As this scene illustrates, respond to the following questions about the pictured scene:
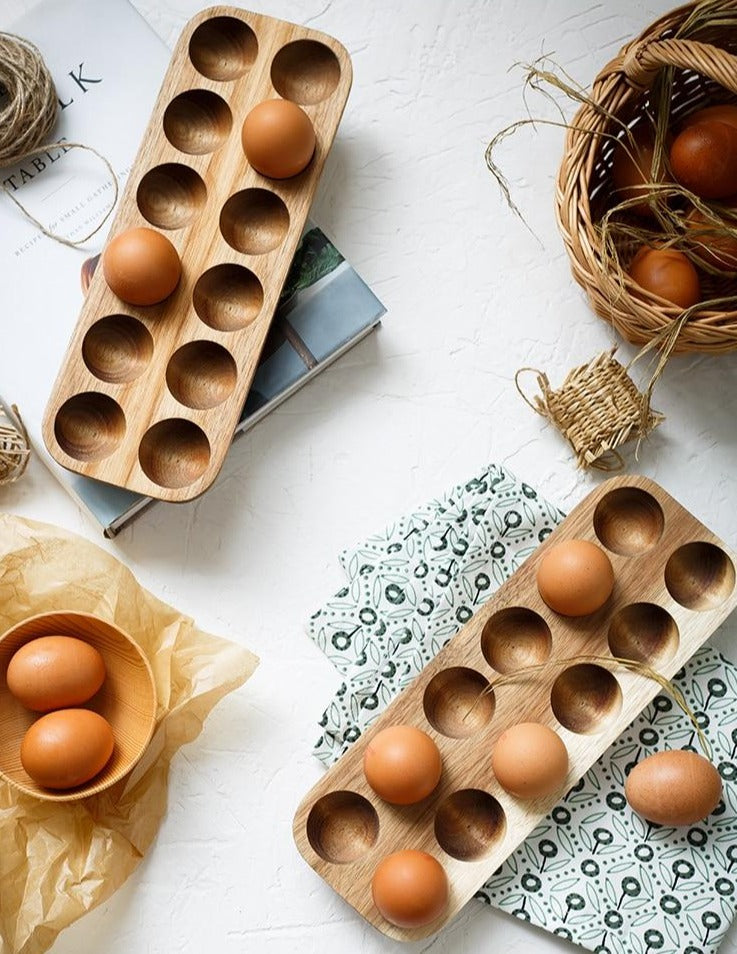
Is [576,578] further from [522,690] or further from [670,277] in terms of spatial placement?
[670,277]

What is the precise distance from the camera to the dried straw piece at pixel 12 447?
95 cm

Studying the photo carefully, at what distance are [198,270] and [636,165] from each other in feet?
1.22

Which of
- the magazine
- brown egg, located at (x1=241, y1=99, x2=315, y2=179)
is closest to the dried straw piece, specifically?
the magazine

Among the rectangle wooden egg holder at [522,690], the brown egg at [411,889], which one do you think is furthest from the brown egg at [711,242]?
the brown egg at [411,889]

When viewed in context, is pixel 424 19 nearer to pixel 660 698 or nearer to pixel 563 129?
pixel 563 129

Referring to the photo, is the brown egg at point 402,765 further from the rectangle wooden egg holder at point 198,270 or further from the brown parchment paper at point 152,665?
the rectangle wooden egg holder at point 198,270

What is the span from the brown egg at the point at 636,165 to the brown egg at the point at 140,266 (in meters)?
0.38

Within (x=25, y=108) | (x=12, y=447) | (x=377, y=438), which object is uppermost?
(x=25, y=108)

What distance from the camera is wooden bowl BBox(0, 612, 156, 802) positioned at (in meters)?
0.91

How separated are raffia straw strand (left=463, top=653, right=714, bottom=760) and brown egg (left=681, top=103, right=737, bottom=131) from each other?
1.45 feet

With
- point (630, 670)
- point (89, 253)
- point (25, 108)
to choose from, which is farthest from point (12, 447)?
point (630, 670)

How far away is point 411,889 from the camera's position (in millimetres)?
863

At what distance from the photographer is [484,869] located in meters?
0.90

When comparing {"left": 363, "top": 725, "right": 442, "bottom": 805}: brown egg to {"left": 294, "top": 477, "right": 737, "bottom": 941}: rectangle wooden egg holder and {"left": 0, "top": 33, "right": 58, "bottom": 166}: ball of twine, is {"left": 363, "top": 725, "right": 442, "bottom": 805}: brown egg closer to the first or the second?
{"left": 294, "top": 477, "right": 737, "bottom": 941}: rectangle wooden egg holder
